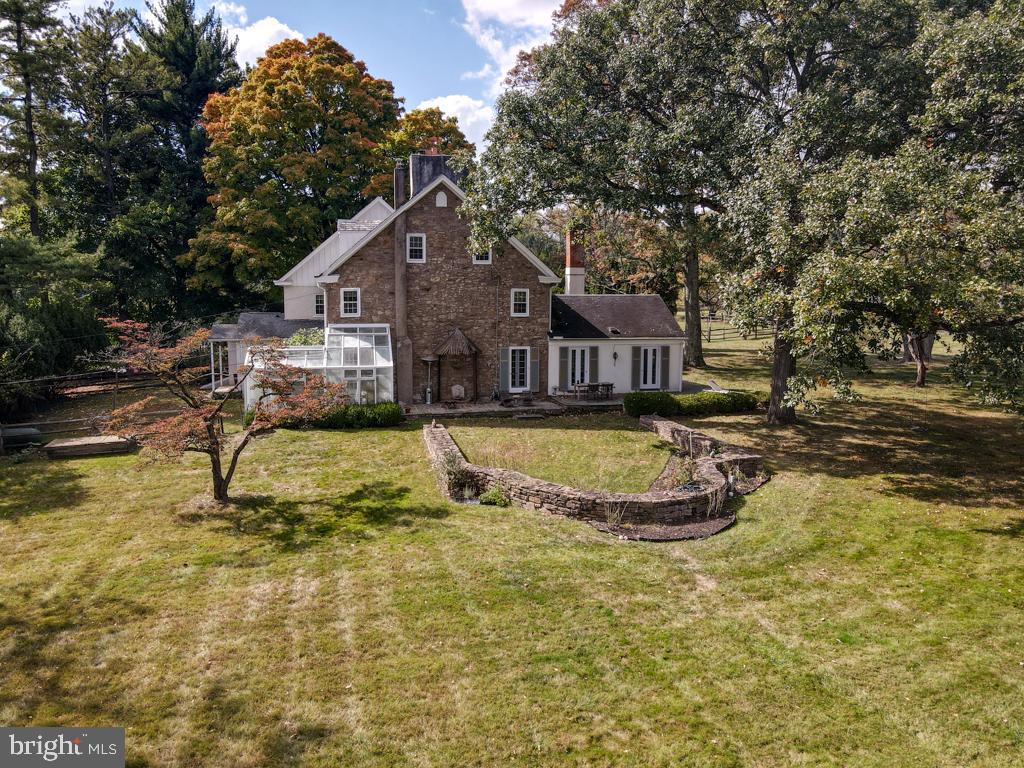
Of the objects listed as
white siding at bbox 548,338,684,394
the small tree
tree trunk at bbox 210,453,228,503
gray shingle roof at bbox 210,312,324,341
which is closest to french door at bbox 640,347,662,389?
white siding at bbox 548,338,684,394

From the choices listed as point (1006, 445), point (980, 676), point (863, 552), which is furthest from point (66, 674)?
point (1006, 445)

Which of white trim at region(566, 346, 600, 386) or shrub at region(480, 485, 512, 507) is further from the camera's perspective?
white trim at region(566, 346, 600, 386)

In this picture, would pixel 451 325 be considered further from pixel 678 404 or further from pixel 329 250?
pixel 329 250

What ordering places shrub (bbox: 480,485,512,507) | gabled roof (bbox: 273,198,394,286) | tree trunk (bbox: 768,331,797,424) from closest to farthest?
shrub (bbox: 480,485,512,507) → tree trunk (bbox: 768,331,797,424) → gabled roof (bbox: 273,198,394,286)

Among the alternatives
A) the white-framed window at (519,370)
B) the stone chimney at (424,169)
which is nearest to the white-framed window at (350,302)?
the stone chimney at (424,169)

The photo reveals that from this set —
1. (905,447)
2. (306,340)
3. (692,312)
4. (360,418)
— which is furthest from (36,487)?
(692,312)

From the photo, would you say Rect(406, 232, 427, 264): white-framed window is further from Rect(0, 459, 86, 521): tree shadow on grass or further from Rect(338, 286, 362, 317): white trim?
Rect(0, 459, 86, 521): tree shadow on grass

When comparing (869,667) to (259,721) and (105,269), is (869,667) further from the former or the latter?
(105,269)

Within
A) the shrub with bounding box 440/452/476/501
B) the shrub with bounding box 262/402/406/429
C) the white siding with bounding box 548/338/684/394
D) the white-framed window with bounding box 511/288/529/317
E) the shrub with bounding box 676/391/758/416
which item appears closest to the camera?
the shrub with bounding box 440/452/476/501
